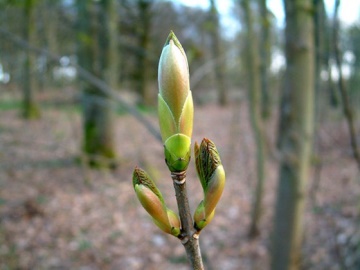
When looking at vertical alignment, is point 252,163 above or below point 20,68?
below

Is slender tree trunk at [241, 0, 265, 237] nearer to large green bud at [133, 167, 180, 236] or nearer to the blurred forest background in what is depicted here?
the blurred forest background

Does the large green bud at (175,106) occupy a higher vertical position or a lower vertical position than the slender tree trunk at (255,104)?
lower

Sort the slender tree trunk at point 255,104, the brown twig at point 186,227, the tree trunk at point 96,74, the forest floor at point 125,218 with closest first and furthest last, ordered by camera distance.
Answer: the brown twig at point 186,227
the forest floor at point 125,218
the slender tree trunk at point 255,104
the tree trunk at point 96,74

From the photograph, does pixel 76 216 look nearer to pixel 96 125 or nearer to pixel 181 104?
pixel 96 125

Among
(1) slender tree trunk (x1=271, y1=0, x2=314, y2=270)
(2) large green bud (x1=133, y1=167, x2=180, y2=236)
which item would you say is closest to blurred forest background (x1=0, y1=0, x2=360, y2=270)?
(1) slender tree trunk (x1=271, y1=0, x2=314, y2=270)

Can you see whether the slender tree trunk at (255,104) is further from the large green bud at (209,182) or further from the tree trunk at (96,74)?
the large green bud at (209,182)

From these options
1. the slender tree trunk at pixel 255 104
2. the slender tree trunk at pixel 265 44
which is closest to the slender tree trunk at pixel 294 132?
the slender tree trunk at pixel 265 44

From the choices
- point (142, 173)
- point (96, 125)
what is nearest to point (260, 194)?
point (96, 125)
